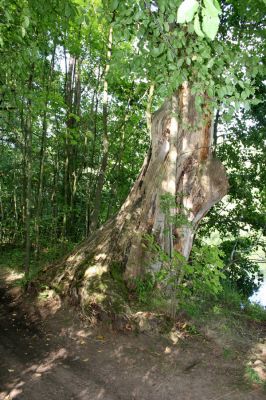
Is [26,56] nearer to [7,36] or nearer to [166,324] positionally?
[7,36]

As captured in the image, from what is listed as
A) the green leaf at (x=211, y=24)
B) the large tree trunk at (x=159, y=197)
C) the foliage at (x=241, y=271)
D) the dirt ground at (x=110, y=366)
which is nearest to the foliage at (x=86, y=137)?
the foliage at (x=241, y=271)

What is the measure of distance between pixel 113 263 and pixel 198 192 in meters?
2.18

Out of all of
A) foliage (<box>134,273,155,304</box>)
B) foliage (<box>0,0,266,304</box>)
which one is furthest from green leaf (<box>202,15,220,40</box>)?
foliage (<box>134,273,155,304</box>)

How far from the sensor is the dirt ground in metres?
4.18

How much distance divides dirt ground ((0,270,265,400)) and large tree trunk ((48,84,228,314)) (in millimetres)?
961

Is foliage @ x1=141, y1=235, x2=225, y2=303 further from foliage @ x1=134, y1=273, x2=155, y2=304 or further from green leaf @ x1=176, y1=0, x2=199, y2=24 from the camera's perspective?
green leaf @ x1=176, y1=0, x2=199, y2=24

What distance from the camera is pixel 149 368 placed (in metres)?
4.69

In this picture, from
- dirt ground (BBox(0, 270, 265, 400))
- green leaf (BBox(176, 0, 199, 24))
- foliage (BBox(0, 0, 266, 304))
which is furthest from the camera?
foliage (BBox(0, 0, 266, 304))

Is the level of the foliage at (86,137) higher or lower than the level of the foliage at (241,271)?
higher

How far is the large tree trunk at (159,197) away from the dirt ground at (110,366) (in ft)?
3.15

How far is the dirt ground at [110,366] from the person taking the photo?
4180mm

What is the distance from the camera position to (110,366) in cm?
479

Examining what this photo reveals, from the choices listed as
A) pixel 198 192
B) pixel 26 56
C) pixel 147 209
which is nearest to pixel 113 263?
pixel 147 209

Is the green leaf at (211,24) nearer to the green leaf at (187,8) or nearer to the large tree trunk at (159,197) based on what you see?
the green leaf at (187,8)
